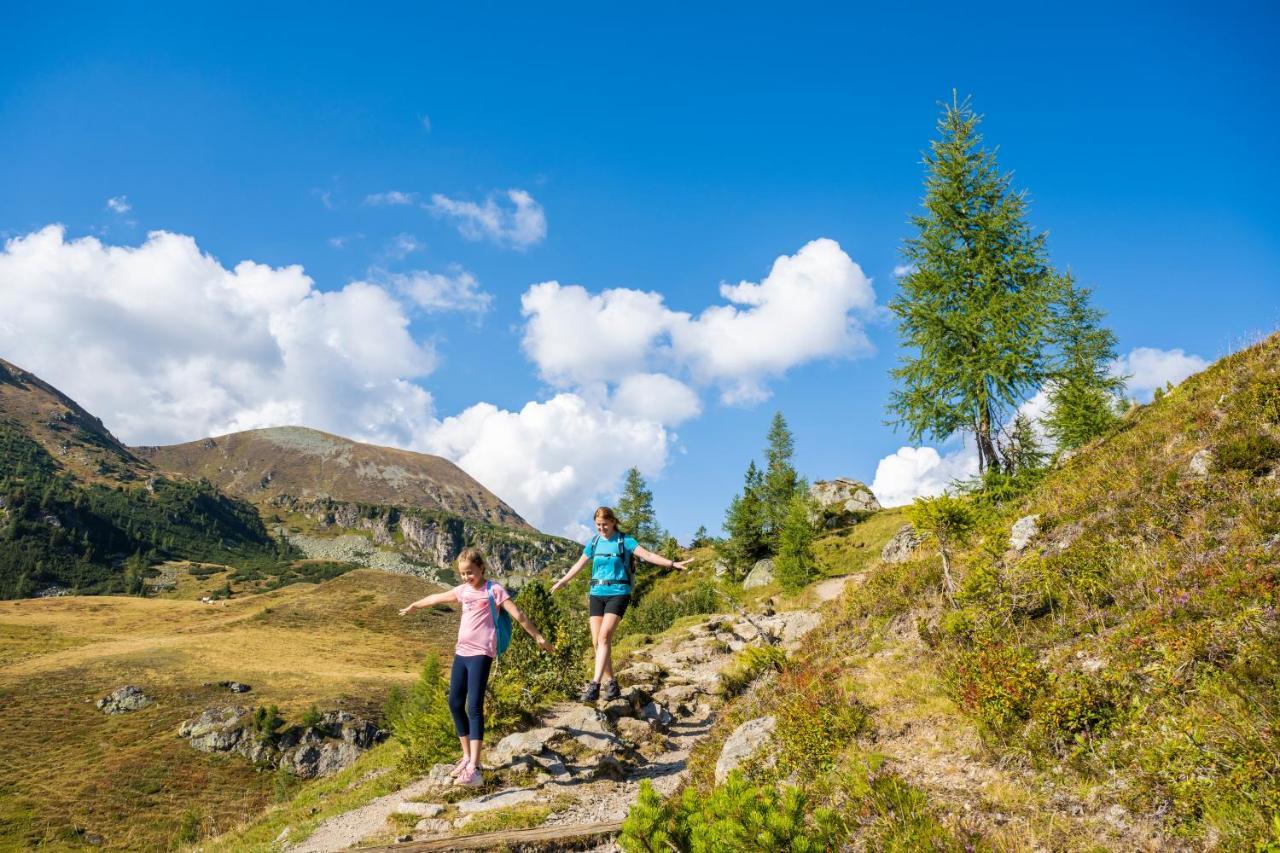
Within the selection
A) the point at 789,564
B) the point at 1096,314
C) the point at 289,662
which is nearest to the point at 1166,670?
the point at 789,564

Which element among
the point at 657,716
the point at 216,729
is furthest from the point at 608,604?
the point at 216,729

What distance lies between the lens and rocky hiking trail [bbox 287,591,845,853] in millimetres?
6695

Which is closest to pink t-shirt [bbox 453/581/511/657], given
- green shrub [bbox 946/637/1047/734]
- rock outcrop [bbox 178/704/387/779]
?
green shrub [bbox 946/637/1047/734]

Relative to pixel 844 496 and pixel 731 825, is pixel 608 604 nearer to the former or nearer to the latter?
pixel 731 825

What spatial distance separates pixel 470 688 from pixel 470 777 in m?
1.29

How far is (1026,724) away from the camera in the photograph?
5.85 metres

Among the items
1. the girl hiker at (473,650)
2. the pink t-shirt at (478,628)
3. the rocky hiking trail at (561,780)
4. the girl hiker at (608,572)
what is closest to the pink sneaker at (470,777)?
the girl hiker at (473,650)

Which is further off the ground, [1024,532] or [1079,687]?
[1024,532]

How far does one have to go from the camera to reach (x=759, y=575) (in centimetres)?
4731

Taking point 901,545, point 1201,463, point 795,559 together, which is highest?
point 1201,463

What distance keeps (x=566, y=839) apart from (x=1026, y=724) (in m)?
4.85

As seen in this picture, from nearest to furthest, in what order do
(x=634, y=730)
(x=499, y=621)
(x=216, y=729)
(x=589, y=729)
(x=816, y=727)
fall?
(x=816, y=727) → (x=499, y=621) → (x=589, y=729) → (x=634, y=730) → (x=216, y=729)

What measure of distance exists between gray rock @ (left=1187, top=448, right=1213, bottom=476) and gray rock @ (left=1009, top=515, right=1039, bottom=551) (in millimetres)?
2223

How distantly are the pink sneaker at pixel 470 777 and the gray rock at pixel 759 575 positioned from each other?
40.1m
